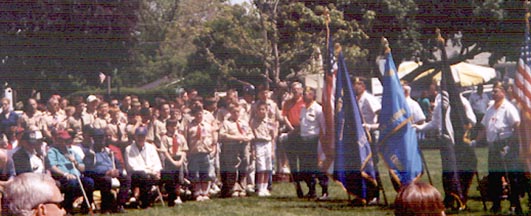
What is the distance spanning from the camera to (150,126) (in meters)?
14.9

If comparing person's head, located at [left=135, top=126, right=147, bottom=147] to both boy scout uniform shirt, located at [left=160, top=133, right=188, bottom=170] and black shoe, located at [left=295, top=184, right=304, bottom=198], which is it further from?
black shoe, located at [left=295, top=184, right=304, bottom=198]

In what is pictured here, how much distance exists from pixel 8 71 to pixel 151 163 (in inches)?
528

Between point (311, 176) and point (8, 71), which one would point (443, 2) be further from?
point (311, 176)

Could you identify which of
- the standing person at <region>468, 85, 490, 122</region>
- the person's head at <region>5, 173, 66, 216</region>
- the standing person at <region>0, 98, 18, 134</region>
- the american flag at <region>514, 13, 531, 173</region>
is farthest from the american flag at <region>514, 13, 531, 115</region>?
the standing person at <region>468, 85, 490, 122</region>

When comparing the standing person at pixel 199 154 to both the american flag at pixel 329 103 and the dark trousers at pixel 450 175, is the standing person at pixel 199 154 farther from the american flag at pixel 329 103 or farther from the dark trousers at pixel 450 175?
the dark trousers at pixel 450 175

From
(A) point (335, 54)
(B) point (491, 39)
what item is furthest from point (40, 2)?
(A) point (335, 54)

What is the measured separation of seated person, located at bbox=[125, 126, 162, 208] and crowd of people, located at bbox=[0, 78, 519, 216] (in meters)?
0.01

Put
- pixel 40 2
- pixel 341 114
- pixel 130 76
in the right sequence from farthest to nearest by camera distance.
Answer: pixel 130 76 → pixel 40 2 → pixel 341 114

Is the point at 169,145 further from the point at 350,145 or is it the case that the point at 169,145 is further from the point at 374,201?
the point at 374,201

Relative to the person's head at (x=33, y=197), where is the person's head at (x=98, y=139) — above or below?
above

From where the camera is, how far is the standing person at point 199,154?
15.0 meters

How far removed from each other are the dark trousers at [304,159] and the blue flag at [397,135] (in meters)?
2.15

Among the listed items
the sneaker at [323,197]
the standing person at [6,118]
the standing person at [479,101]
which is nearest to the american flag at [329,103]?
the sneaker at [323,197]

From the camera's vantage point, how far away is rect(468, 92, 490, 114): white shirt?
23.9 meters
